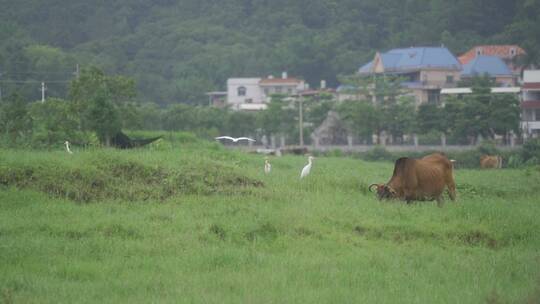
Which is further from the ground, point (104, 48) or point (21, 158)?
point (104, 48)

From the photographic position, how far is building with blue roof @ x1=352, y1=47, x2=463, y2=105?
223 feet

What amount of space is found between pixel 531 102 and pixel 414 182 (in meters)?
44.7

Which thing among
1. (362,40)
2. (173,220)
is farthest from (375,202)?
(362,40)

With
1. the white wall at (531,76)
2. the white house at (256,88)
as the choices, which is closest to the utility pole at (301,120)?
the white wall at (531,76)

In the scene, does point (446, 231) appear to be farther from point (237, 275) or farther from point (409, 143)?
point (409, 143)

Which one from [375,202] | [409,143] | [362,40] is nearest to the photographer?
[375,202]

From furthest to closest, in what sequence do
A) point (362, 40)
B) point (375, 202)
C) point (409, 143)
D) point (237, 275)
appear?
1. point (362, 40)
2. point (409, 143)
3. point (375, 202)
4. point (237, 275)

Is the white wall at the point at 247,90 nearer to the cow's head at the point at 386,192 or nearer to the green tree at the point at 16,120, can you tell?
the green tree at the point at 16,120

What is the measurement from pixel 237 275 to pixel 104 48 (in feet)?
218

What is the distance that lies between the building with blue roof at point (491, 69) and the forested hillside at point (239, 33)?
7.08 feet

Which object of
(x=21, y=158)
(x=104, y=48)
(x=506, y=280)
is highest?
(x=104, y=48)

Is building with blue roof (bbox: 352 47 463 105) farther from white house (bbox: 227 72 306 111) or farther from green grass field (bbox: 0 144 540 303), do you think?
green grass field (bbox: 0 144 540 303)

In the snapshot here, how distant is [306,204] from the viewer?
15523mm

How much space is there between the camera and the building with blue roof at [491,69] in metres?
69.5
